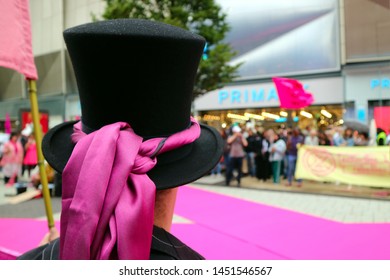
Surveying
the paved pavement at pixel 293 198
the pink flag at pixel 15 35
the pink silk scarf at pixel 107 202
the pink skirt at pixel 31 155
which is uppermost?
the pink flag at pixel 15 35

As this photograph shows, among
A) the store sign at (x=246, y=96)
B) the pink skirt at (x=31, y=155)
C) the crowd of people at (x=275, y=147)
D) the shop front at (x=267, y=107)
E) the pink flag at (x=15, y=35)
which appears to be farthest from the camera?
the store sign at (x=246, y=96)

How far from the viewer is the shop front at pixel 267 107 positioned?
10039 mm

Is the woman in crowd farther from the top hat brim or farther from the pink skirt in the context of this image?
the top hat brim

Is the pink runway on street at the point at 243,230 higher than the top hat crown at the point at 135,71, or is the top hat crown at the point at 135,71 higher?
the top hat crown at the point at 135,71

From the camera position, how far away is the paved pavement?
14.1 ft

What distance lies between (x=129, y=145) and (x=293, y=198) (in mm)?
5345

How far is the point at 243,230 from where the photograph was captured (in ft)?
10.7

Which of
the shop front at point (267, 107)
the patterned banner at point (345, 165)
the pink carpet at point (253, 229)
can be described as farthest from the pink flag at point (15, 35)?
the shop front at point (267, 107)

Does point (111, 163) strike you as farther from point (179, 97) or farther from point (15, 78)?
point (15, 78)

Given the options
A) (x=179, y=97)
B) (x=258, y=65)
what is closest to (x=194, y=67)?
(x=179, y=97)

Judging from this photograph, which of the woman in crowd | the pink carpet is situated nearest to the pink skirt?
the pink carpet

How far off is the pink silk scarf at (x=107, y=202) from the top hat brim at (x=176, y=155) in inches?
3.4

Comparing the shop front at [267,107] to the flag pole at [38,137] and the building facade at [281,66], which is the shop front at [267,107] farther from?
the flag pole at [38,137]

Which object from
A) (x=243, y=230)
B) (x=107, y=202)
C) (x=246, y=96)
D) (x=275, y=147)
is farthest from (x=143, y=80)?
(x=246, y=96)
